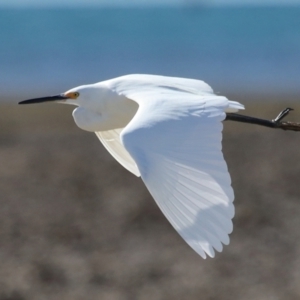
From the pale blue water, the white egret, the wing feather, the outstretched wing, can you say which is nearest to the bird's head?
the white egret

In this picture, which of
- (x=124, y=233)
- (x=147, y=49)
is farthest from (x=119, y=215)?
(x=147, y=49)

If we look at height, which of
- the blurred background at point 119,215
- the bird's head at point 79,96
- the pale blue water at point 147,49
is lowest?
the pale blue water at point 147,49

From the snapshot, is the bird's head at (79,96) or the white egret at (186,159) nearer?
the white egret at (186,159)

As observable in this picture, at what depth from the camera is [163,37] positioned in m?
33.7

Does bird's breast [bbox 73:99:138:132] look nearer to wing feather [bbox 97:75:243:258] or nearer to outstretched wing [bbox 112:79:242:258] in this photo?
wing feather [bbox 97:75:243:258]

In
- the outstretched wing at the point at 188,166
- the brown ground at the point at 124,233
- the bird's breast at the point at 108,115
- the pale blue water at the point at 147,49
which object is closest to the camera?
the outstretched wing at the point at 188,166

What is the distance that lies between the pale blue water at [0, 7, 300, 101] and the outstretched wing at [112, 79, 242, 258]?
530 inches

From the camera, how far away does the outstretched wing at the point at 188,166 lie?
14.0ft

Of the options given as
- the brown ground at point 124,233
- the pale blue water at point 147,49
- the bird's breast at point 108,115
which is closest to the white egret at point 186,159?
the bird's breast at point 108,115

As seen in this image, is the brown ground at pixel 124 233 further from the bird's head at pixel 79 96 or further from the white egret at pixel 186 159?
the white egret at pixel 186 159

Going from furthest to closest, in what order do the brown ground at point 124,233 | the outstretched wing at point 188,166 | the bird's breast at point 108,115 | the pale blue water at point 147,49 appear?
the pale blue water at point 147,49 → the brown ground at point 124,233 → the bird's breast at point 108,115 → the outstretched wing at point 188,166

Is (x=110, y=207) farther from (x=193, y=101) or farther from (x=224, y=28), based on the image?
(x=224, y=28)

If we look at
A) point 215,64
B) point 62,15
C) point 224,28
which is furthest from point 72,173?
point 62,15

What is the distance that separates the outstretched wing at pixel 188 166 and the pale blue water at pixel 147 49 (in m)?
13.5
